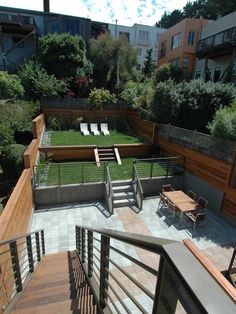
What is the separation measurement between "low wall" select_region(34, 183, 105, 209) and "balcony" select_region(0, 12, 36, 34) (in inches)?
791

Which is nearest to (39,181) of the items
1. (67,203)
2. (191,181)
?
(67,203)

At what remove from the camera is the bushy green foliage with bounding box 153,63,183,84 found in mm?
21547

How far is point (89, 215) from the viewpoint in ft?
29.9

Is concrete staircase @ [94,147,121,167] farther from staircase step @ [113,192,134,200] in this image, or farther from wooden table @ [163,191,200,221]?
wooden table @ [163,191,200,221]

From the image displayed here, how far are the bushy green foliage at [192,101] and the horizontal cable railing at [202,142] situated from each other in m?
1.09

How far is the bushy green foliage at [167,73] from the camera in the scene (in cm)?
2155

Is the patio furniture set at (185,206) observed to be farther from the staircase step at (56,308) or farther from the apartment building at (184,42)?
the apartment building at (184,42)

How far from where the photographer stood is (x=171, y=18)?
179 ft

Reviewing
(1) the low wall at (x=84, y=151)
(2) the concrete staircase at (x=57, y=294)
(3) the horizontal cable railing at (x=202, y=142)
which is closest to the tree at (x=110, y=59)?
(1) the low wall at (x=84, y=151)

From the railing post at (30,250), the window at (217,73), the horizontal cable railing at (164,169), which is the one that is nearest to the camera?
the railing post at (30,250)

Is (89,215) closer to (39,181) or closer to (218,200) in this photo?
(39,181)

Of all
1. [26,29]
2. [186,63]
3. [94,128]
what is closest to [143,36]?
[186,63]

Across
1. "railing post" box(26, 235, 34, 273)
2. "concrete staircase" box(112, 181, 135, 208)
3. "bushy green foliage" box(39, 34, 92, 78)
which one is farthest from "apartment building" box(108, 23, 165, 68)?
"railing post" box(26, 235, 34, 273)

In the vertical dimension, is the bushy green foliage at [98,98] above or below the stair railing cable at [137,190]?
above
